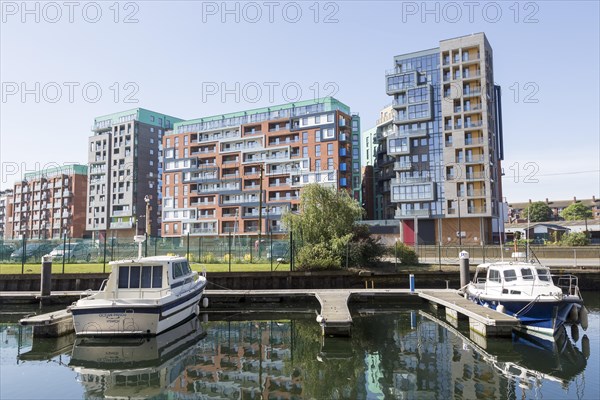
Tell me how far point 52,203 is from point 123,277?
118305 millimetres

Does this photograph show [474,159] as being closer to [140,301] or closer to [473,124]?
[473,124]

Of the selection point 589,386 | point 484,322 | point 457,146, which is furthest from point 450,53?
point 589,386

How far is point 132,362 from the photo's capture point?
17.0 meters

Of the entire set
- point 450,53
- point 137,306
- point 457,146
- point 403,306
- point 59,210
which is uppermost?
point 450,53

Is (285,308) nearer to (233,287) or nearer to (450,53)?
(233,287)

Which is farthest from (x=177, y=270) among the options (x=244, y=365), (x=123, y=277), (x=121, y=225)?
(x=121, y=225)

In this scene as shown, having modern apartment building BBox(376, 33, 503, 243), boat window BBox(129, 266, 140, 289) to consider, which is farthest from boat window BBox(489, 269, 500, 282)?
modern apartment building BBox(376, 33, 503, 243)

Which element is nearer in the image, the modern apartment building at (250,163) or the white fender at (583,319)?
the white fender at (583,319)

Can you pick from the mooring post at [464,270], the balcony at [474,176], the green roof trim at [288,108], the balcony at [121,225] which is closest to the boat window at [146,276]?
the mooring post at [464,270]

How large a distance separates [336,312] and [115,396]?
11.6 m

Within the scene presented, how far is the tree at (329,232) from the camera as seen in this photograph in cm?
3522

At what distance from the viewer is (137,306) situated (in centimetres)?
1948

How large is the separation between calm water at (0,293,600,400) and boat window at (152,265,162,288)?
2.51 m

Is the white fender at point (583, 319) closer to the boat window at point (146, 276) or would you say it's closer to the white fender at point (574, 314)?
the white fender at point (574, 314)
